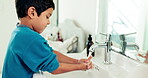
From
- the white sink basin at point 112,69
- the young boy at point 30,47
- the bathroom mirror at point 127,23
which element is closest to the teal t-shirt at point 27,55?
the young boy at point 30,47

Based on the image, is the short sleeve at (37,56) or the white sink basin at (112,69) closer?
the short sleeve at (37,56)

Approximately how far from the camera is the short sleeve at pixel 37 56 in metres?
0.68

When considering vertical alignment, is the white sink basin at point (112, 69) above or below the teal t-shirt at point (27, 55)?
below

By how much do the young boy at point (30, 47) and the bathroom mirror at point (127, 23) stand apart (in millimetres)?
500

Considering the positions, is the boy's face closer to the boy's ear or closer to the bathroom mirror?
the boy's ear

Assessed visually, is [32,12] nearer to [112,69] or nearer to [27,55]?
[27,55]

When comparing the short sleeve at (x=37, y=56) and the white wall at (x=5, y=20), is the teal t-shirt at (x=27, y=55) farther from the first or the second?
the white wall at (x=5, y=20)

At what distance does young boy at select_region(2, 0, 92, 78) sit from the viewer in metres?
0.69

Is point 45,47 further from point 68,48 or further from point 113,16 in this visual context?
point 68,48

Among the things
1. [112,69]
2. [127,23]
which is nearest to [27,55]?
[112,69]

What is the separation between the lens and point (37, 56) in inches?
27.2

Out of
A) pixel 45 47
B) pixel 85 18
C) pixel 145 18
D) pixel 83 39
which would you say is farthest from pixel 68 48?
pixel 45 47

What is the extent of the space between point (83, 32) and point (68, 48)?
20 centimetres

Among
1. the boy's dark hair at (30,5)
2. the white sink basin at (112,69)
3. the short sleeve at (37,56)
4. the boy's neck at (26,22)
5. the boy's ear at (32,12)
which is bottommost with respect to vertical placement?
the white sink basin at (112,69)
